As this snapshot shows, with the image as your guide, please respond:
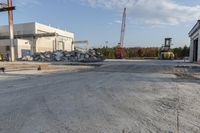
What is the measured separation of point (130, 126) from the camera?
13.7 ft

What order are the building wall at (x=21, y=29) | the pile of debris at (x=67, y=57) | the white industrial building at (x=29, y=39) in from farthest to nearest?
the building wall at (x=21, y=29) < the white industrial building at (x=29, y=39) < the pile of debris at (x=67, y=57)

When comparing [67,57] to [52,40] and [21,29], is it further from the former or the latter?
[21,29]

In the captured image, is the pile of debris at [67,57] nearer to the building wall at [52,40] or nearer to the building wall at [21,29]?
the building wall at [52,40]

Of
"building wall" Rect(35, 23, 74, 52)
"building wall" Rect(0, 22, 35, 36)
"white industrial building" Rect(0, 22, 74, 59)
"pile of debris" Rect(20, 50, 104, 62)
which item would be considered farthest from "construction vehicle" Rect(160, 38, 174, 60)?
"building wall" Rect(0, 22, 35, 36)

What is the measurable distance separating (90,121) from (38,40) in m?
44.9

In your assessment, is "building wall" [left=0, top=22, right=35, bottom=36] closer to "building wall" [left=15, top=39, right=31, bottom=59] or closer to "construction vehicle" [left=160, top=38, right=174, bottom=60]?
"building wall" [left=15, top=39, right=31, bottom=59]

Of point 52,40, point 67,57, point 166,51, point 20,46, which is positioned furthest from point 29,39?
point 166,51

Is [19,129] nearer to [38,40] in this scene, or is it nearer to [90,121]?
[90,121]

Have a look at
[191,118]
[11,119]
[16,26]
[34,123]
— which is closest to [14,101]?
[11,119]

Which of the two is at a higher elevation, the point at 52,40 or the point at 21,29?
the point at 21,29

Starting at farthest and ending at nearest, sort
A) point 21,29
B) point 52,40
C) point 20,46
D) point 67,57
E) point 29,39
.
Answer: point 52,40 → point 21,29 → point 29,39 → point 20,46 → point 67,57

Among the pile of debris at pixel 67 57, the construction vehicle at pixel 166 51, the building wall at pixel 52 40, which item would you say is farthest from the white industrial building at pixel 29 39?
the construction vehicle at pixel 166 51

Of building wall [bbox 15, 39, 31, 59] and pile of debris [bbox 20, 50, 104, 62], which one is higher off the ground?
building wall [bbox 15, 39, 31, 59]

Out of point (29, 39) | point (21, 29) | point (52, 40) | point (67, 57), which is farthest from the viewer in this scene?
point (52, 40)
